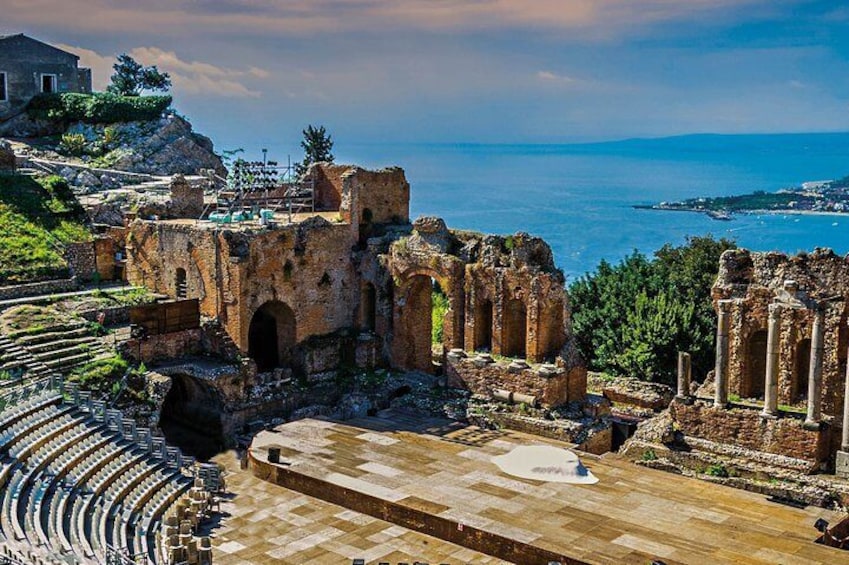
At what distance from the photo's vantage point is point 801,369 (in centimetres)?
3362

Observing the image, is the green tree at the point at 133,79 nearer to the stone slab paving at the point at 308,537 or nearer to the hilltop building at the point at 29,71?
the hilltop building at the point at 29,71

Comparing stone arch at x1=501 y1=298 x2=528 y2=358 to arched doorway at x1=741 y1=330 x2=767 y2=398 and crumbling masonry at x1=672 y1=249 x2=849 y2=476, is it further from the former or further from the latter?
arched doorway at x1=741 y1=330 x2=767 y2=398

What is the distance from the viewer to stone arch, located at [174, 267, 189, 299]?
1598 inches

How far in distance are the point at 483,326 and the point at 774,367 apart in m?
11.8

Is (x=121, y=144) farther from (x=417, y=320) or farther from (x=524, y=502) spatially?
(x=524, y=502)

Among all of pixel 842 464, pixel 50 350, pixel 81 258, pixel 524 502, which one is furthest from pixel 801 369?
pixel 81 258

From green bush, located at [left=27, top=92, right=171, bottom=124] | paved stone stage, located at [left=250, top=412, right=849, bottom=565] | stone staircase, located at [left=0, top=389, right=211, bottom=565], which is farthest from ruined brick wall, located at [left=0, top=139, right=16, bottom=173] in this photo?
green bush, located at [left=27, top=92, right=171, bottom=124]

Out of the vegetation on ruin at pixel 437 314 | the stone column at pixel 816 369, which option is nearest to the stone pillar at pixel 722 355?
the stone column at pixel 816 369

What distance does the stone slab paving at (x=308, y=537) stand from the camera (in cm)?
2636

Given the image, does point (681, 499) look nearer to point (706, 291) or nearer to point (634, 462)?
point (634, 462)

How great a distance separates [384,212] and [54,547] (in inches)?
954

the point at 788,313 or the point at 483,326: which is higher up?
the point at 788,313

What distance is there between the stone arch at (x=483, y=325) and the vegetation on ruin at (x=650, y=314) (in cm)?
647

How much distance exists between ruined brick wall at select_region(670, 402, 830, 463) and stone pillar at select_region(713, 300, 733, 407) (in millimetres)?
431
